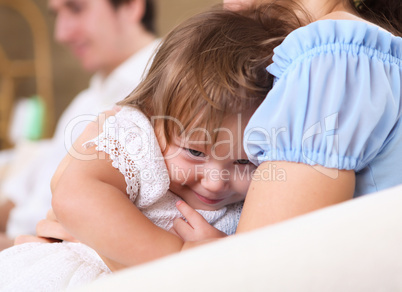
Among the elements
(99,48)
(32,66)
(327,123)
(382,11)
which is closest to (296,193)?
(327,123)

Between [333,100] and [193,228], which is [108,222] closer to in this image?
[193,228]

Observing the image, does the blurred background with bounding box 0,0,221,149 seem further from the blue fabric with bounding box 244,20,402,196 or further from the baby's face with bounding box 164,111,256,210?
the blue fabric with bounding box 244,20,402,196

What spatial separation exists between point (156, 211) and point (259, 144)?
0.97 feet

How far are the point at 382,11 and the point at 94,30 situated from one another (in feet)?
5.74

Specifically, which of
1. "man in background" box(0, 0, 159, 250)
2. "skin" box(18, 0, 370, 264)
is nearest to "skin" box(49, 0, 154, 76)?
"man in background" box(0, 0, 159, 250)

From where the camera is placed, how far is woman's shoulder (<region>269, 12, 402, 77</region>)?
74cm

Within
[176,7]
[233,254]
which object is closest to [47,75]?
[176,7]

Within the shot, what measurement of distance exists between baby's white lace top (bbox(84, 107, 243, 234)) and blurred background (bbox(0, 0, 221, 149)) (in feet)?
10.8

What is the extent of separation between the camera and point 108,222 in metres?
0.77

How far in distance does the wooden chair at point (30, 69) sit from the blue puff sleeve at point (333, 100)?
3.66 metres

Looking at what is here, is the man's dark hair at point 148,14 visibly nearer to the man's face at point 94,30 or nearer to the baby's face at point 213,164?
the man's face at point 94,30

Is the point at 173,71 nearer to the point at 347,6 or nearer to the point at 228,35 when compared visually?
the point at 228,35

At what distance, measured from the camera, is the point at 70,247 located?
98 cm

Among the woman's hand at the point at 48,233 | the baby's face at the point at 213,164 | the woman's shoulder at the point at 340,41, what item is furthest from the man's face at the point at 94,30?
the woman's shoulder at the point at 340,41
